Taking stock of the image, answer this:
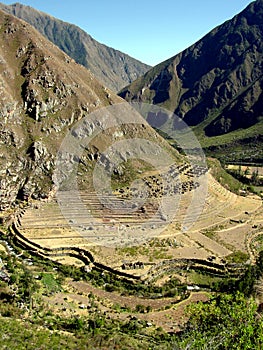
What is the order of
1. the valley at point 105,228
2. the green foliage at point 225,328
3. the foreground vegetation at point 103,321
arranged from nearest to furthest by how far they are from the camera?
the green foliage at point 225,328
the foreground vegetation at point 103,321
the valley at point 105,228

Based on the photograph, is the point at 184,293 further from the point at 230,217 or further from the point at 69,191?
the point at 69,191

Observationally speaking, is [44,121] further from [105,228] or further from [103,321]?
[103,321]

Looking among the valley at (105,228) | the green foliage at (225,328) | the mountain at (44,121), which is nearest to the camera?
the green foliage at (225,328)

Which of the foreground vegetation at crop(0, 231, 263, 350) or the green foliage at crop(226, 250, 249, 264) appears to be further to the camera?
the green foliage at crop(226, 250, 249, 264)

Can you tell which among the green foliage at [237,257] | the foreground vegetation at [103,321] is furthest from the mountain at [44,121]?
the green foliage at [237,257]

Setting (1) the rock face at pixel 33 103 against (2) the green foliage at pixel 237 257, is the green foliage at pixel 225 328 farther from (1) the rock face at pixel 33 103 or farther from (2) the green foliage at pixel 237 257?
(1) the rock face at pixel 33 103

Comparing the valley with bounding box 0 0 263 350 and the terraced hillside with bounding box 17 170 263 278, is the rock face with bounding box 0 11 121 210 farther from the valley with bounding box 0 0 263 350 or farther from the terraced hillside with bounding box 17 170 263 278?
the terraced hillside with bounding box 17 170 263 278

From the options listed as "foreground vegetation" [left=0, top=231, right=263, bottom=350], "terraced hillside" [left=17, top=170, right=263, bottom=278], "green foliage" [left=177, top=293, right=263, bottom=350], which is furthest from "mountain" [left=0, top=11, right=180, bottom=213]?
"green foliage" [left=177, top=293, right=263, bottom=350]

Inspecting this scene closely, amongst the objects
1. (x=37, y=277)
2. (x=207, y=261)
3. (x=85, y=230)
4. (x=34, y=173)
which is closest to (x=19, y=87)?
(x=34, y=173)
